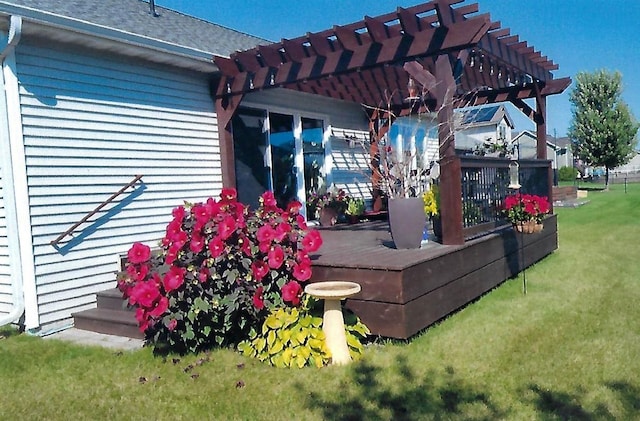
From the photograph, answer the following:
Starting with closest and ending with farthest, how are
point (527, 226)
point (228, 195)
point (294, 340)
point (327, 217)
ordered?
point (294, 340) → point (228, 195) → point (527, 226) → point (327, 217)

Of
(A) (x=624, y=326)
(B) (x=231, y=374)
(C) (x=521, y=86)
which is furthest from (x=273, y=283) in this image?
(C) (x=521, y=86)

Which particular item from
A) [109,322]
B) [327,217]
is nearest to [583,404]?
[109,322]

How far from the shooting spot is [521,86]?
25.8ft

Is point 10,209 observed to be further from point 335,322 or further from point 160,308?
point 335,322

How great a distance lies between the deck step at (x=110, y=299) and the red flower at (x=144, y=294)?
1205mm

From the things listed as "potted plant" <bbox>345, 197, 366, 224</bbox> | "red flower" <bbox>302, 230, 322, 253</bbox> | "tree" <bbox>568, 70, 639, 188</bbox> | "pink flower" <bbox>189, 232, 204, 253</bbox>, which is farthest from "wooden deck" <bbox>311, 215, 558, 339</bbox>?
"tree" <bbox>568, 70, 639, 188</bbox>

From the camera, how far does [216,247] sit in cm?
345

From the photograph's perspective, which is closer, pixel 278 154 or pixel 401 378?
pixel 401 378

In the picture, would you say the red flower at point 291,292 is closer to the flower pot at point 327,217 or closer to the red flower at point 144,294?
the red flower at point 144,294

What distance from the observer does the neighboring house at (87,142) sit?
13.7 ft

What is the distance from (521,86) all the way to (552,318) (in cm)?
496

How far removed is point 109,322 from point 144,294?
115 cm

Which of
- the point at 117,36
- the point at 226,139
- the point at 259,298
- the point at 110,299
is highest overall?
the point at 117,36

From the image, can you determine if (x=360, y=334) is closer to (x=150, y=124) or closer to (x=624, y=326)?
(x=624, y=326)
